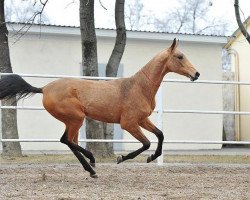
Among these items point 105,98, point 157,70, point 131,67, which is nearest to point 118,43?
point 131,67

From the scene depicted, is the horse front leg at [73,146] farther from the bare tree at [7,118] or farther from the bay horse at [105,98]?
the bare tree at [7,118]

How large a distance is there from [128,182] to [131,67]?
358 inches

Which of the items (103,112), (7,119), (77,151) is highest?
(103,112)

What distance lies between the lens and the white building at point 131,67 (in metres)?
15.2

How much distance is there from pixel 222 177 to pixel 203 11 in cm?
3627

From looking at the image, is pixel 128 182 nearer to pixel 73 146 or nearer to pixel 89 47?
pixel 73 146

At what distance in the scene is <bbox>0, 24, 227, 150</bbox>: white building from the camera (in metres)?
15.2

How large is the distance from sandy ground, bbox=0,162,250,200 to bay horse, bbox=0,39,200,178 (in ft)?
1.56

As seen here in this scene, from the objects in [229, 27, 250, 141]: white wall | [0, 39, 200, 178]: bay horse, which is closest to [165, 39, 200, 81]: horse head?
[0, 39, 200, 178]: bay horse

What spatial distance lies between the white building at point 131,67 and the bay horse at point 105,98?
7.50 metres

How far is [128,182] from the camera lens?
747 cm

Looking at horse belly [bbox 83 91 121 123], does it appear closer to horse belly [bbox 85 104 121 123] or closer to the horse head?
horse belly [bbox 85 104 121 123]

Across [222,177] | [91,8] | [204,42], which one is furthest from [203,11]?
[222,177]

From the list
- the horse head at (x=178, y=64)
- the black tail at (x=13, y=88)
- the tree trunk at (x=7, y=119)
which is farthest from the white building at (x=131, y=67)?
the horse head at (x=178, y=64)
